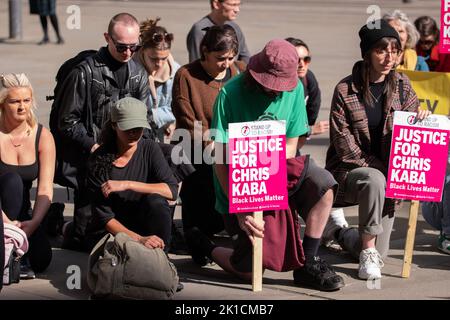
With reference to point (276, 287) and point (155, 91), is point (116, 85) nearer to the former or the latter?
point (155, 91)

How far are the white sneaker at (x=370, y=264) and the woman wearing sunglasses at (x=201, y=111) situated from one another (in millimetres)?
985

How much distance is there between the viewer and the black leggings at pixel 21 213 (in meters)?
6.50

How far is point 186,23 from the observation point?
20.8m

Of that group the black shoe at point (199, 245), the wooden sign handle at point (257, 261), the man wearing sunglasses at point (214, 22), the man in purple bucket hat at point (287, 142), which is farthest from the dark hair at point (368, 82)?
the man wearing sunglasses at point (214, 22)

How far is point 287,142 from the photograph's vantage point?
652 cm

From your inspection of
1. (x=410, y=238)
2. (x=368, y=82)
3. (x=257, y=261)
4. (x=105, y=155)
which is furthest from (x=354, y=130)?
(x=105, y=155)

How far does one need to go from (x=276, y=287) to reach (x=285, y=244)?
27 cm

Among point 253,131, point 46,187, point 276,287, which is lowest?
point 276,287

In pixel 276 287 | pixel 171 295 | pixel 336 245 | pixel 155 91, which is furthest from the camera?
pixel 155 91

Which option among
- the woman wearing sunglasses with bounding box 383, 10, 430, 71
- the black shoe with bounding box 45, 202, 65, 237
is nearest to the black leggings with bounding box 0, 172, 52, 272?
the black shoe with bounding box 45, 202, 65, 237

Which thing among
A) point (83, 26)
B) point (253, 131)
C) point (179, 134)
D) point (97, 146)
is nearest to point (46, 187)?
point (97, 146)

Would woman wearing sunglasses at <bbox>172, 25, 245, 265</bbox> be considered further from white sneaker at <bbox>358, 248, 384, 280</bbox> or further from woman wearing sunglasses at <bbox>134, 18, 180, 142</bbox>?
white sneaker at <bbox>358, 248, 384, 280</bbox>

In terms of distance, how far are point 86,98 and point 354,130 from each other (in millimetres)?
1748

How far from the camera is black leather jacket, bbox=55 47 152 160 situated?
7.14m
